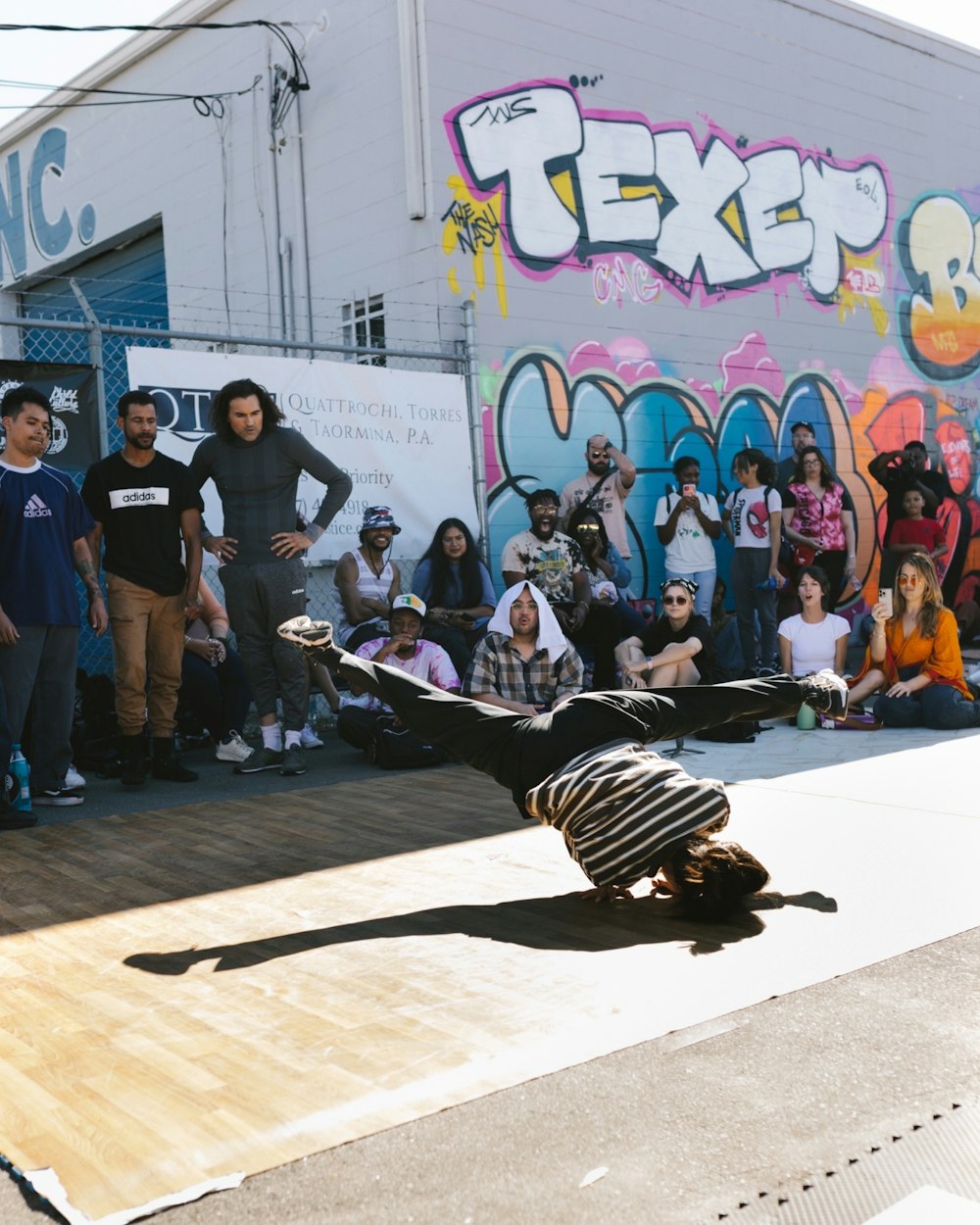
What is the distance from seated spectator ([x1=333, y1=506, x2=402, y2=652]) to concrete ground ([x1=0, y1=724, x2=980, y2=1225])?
5.37 metres

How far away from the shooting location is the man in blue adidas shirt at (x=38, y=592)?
626 centimetres

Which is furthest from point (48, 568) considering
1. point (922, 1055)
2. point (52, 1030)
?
point (922, 1055)

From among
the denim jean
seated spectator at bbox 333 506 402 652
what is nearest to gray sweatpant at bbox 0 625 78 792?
seated spectator at bbox 333 506 402 652

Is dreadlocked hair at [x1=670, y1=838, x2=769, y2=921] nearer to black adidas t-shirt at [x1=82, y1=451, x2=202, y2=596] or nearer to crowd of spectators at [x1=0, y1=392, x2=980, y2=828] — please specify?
crowd of spectators at [x1=0, y1=392, x2=980, y2=828]

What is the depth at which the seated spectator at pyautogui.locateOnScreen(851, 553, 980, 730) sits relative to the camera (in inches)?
320

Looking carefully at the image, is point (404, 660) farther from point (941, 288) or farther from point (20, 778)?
point (941, 288)

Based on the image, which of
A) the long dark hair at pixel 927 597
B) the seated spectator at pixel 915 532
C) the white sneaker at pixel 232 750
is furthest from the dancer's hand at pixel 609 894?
the seated spectator at pixel 915 532

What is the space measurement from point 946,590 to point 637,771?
11162 millimetres

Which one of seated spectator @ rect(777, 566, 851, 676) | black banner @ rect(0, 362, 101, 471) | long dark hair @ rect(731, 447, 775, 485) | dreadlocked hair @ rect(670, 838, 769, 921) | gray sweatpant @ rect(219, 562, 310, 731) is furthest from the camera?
long dark hair @ rect(731, 447, 775, 485)

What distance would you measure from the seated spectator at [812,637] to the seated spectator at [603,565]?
1072 millimetres

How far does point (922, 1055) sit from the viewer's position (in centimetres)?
289

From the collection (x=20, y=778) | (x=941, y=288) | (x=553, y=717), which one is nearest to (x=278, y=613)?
(x=20, y=778)

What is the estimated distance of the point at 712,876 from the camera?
12.9 ft

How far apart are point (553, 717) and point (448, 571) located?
187 inches
